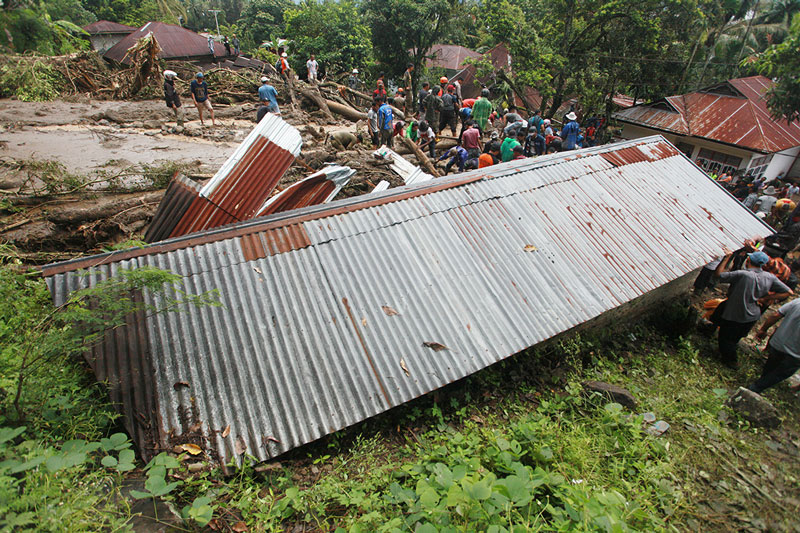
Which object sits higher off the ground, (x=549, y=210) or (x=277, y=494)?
(x=549, y=210)

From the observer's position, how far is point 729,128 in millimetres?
15680

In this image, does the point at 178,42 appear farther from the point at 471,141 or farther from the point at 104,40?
the point at 471,141

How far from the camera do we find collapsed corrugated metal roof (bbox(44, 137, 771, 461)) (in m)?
3.35

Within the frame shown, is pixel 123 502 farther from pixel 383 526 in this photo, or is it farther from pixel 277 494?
pixel 383 526

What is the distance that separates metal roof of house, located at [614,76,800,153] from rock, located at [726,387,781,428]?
1498 cm

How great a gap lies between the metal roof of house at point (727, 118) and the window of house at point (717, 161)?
35.5 inches

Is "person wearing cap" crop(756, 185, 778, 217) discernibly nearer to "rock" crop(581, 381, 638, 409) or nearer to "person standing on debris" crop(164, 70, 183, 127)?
"rock" crop(581, 381, 638, 409)

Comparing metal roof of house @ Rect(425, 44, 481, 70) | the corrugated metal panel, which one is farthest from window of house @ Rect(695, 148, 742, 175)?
metal roof of house @ Rect(425, 44, 481, 70)

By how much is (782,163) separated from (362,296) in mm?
22780

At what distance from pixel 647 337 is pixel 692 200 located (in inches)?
105

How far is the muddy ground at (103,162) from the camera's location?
20.9 ft

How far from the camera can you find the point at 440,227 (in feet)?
16.1

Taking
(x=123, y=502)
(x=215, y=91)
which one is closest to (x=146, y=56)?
(x=215, y=91)

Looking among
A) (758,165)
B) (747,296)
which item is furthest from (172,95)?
(758,165)
